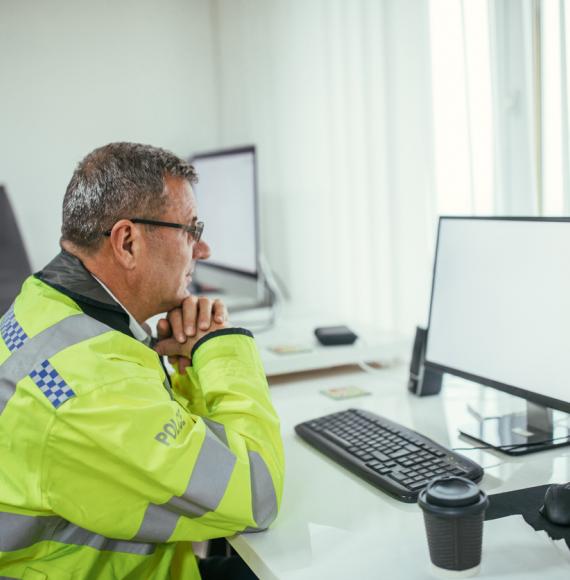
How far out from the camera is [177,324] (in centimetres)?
143

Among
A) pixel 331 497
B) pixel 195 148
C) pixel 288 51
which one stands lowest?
pixel 331 497

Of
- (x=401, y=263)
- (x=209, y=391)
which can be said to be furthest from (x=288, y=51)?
(x=209, y=391)

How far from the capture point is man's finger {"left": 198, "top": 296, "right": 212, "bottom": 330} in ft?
4.57

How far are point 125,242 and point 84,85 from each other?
2287 millimetres

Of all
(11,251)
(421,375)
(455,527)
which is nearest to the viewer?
(455,527)

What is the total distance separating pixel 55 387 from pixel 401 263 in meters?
1.52

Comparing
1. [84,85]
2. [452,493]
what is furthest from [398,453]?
[84,85]

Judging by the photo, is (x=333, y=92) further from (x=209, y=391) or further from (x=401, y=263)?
(x=209, y=391)

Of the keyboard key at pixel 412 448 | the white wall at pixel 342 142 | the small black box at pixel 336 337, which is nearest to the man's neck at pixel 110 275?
the keyboard key at pixel 412 448

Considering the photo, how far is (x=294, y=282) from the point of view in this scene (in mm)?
2998

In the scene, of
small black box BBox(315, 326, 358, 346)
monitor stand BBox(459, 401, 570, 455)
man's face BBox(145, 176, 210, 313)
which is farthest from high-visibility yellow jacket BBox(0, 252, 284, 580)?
small black box BBox(315, 326, 358, 346)

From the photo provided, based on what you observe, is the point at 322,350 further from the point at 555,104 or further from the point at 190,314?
the point at 555,104

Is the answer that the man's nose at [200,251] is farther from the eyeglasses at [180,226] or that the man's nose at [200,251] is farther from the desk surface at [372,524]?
the desk surface at [372,524]

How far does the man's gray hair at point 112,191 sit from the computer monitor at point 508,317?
62 cm
